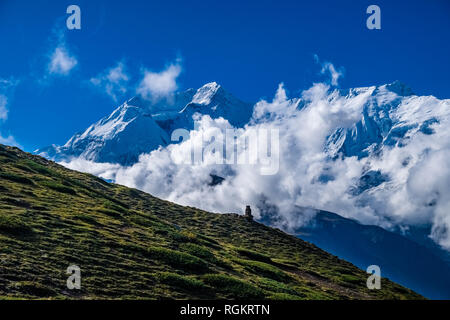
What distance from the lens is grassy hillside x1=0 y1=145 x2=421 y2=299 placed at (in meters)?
24.4

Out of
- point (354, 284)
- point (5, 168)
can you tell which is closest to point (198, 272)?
point (354, 284)

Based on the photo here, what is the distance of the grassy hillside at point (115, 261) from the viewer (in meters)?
24.4

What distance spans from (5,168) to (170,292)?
2067 inches

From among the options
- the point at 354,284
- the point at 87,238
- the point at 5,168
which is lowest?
the point at 354,284

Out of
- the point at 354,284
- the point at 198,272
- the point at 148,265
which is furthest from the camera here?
the point at 354,284

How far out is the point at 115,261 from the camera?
30.1 meters

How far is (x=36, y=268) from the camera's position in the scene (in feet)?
80.8
